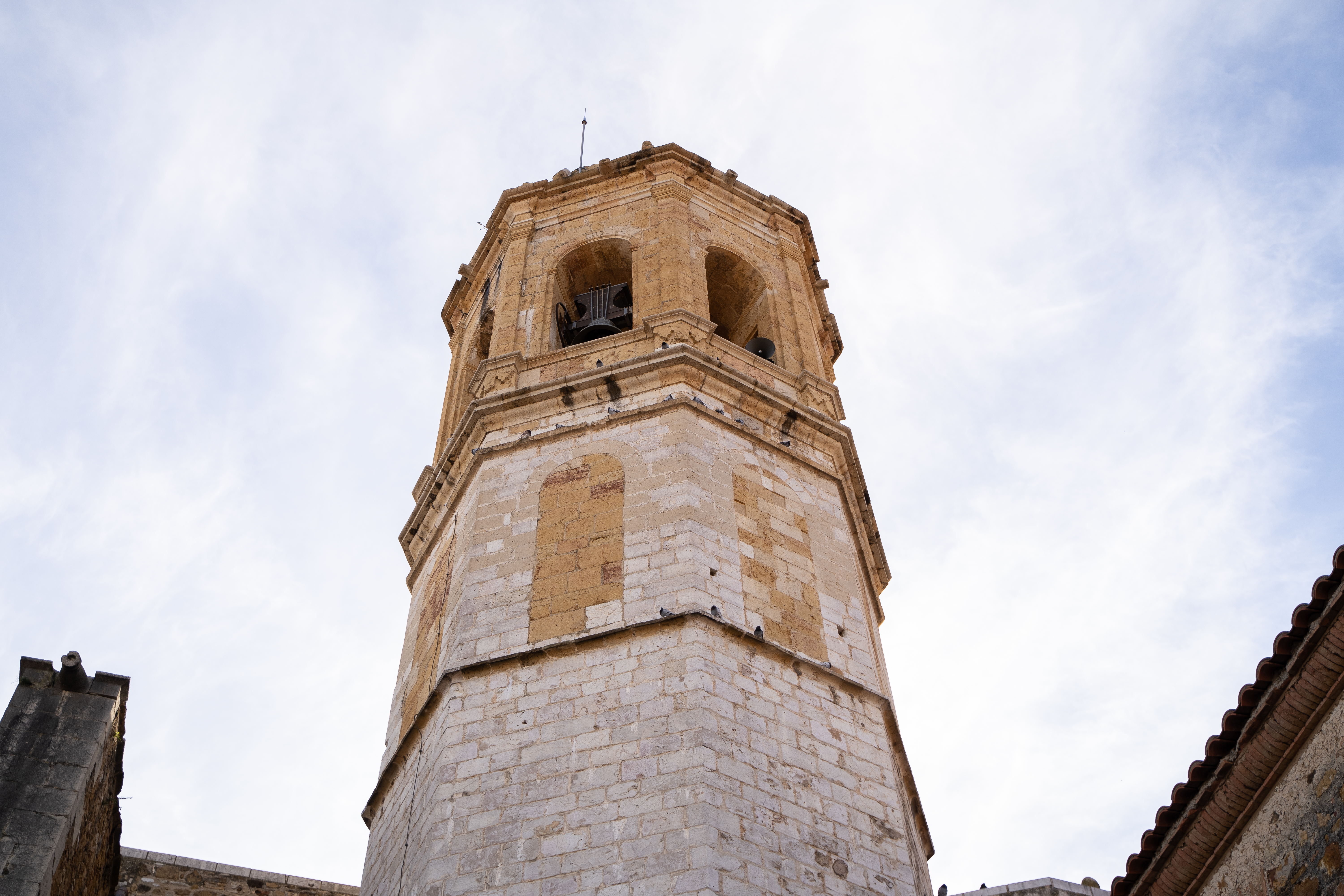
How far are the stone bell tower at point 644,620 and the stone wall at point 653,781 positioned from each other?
0.7 inches

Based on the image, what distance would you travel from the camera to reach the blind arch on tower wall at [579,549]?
10.2m

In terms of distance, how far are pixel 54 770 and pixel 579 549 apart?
14.9 ft

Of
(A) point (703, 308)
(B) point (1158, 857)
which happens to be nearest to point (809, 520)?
(A) point (703, 308)

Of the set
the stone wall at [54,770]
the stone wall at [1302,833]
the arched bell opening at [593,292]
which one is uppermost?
the arched bell opening at [593,292]

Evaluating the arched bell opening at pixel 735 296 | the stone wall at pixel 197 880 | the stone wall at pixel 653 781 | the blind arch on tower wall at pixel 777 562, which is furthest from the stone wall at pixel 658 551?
the arched bell opening at pixel 735 296

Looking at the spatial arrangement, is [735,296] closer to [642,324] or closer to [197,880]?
[642,324]

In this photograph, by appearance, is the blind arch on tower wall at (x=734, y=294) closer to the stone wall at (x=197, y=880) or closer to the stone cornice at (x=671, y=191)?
the stone cornice at (x=671, y=191)

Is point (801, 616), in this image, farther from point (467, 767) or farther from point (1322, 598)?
point (1322, 598)

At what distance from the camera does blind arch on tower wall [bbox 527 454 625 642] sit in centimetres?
1024

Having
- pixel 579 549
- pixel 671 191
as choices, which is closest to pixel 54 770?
pixel 579 549

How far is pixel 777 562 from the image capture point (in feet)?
36.1

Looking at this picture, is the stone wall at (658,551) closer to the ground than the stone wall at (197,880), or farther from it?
farther from it

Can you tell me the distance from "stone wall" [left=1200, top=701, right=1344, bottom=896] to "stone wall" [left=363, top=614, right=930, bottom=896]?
291cm

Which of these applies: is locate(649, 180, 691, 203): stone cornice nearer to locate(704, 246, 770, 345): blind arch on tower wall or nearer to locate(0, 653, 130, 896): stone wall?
locate(704, 246, 770, 345): blind arch on tower wall
